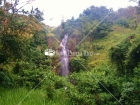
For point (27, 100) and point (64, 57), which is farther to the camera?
point (64, 57)

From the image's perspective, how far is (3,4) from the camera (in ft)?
15.0

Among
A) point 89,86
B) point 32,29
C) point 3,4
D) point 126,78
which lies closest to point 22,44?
point 32,29

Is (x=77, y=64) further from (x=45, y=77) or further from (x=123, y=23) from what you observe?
(x=123, y=23)

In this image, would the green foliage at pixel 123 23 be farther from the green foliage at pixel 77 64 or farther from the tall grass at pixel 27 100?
the tall grass at pixel 27 100

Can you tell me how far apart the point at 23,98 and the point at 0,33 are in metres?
1.46

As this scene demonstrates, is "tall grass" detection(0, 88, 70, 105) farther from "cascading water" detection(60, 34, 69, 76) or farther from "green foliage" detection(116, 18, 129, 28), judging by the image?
"green foliage" detection(116, 18, 129, 28)

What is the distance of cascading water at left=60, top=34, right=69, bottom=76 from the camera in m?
13.0

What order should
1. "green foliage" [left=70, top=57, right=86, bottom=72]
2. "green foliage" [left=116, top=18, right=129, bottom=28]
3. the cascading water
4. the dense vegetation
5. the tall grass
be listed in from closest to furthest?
1. the tall grass
2. the dense vegetation
3. "green foliage" [left=70, top=57, right=86, bottom=72]
4. the cascading water
5. "green foliage" [left=116, top=18, right=129, bottom=28]

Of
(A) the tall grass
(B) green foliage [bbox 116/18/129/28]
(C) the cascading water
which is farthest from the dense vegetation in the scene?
(B) green foliage [bbox 116/18/129/28]

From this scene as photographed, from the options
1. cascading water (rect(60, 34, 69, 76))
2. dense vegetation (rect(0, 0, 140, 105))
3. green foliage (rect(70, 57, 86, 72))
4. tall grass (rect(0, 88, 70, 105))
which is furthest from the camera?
cascading water (rect(60, 34, 69, 76))

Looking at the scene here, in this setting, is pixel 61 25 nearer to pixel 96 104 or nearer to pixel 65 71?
pixel 65 71

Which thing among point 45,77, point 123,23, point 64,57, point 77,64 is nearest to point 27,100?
point 45,77

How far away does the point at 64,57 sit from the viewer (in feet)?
46.5

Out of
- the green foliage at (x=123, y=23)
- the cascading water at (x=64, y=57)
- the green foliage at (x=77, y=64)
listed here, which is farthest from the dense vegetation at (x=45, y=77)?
the green foliage at (x=123, y=23)
